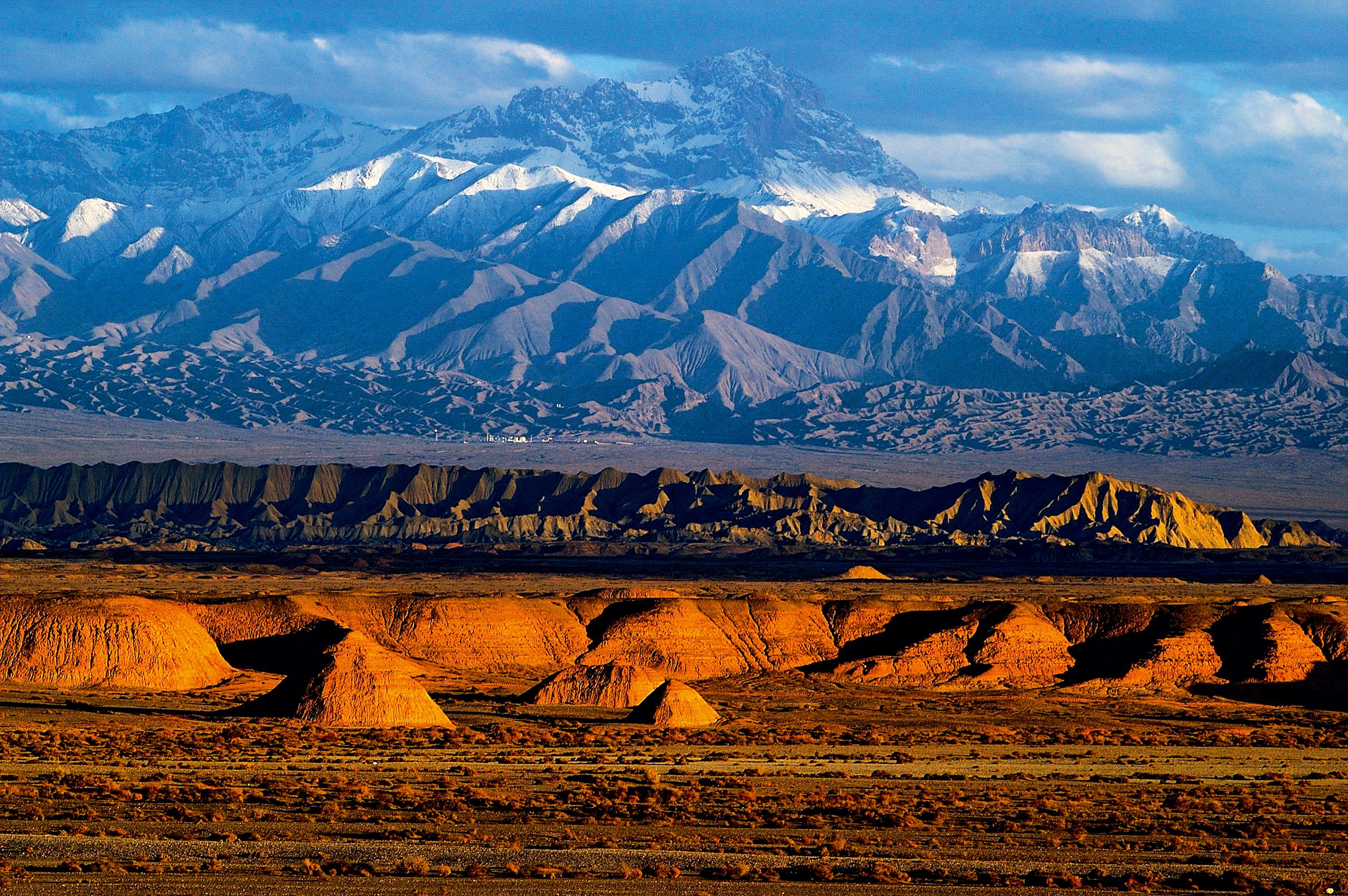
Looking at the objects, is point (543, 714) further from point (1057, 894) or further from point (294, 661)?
point (1057, 894)

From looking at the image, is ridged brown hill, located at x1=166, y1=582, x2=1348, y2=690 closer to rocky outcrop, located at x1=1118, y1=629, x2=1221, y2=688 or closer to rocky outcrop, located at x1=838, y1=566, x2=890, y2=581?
rocky outcrop, located at x1=1118, y1=629, x2=1221, y2=688

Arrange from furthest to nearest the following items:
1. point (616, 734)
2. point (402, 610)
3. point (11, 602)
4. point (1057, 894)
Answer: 1. point (402, 610)
2. point (11, 602)
3. point (616, 734)
4. point (1057, 894)

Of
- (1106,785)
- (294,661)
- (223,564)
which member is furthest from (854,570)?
(1106,785)

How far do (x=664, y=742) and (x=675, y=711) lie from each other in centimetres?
496

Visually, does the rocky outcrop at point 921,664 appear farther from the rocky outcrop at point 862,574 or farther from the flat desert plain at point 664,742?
the rocky outcrop at point 862,574

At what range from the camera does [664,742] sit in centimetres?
6119

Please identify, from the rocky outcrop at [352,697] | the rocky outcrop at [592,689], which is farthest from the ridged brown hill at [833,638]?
the rocky outcrop at [352,697]

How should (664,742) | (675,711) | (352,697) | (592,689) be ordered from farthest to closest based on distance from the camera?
(592,689)
(675,711)
(352,697)
(664,742)

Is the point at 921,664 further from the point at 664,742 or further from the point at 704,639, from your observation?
the point at 664,742

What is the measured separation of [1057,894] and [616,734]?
30351 mm

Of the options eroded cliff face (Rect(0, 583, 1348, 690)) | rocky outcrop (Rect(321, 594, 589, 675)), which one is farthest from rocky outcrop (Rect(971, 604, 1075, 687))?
rocky outcrop (Rect(321, 594, 589, 675))

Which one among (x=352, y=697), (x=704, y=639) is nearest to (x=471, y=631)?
A: (x=704, y=639)

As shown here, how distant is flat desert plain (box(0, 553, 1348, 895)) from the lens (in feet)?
Answer: 119

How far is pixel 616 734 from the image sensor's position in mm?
62812
